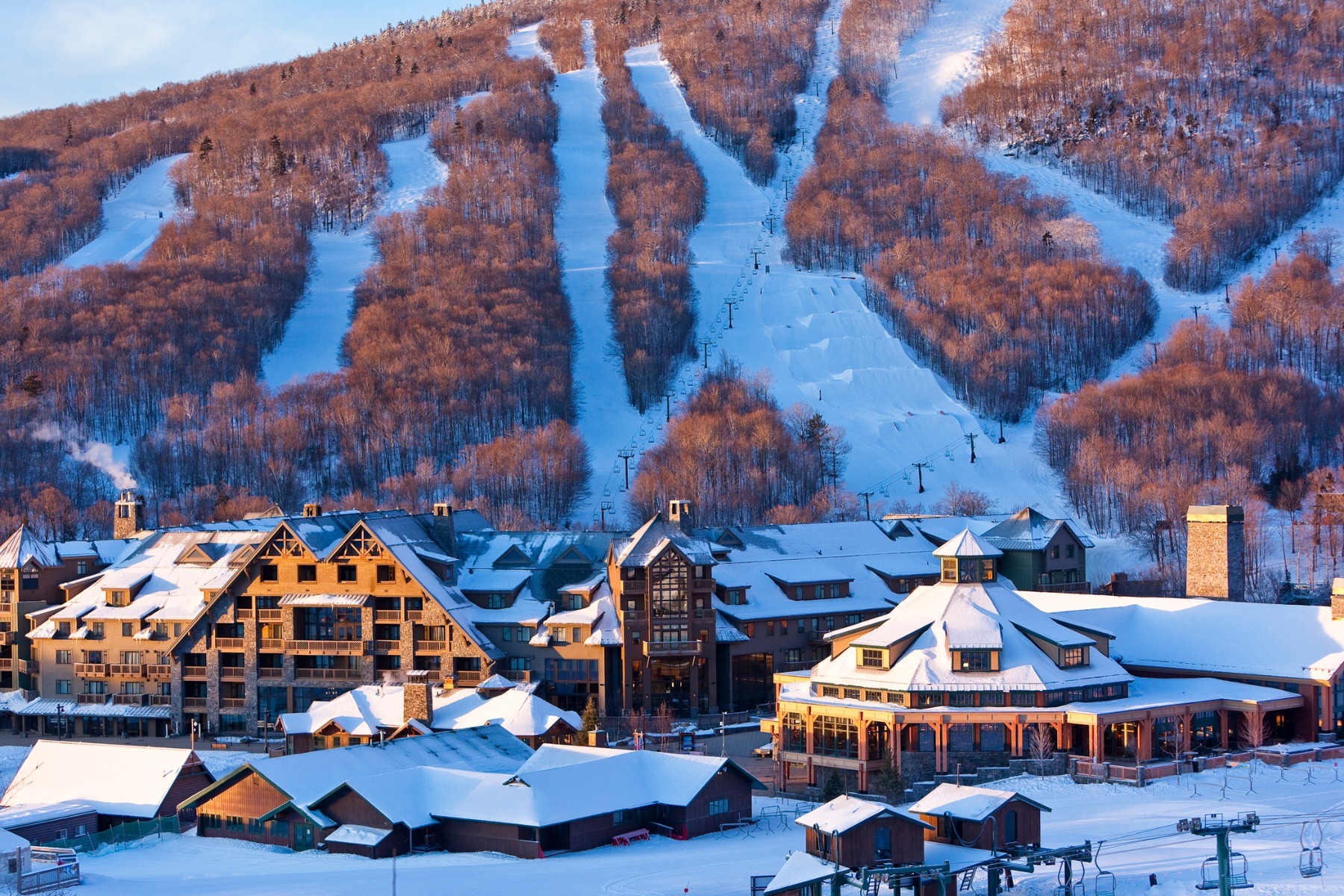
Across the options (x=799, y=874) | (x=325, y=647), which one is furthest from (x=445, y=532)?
(x=799, y=874)

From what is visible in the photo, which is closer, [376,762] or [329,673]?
[376,762]

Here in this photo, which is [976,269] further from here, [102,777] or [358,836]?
[358,836]

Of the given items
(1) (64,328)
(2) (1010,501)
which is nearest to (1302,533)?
(2) (1010,501)

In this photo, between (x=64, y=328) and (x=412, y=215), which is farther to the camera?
(x=412, y=215)

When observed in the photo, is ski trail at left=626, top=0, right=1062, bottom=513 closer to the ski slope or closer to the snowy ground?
the ski slope

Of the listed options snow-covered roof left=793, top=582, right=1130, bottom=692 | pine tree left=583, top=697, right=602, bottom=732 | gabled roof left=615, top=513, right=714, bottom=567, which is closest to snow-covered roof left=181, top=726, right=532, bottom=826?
pine tree left=583, top=697, right=602, bottom=732

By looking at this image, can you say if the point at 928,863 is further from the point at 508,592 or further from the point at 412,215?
the point at 412,215
